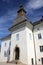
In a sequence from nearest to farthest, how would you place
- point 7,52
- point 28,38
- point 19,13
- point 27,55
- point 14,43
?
point 27,55
point 28,38
point 14,43
point 19,13
point 7,52

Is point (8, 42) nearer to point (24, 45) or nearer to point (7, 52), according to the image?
point (7, 52)

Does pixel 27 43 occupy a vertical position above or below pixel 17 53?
above

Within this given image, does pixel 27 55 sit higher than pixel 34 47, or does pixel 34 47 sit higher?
pixel 34 47

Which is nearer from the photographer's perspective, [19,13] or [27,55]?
[27,55]

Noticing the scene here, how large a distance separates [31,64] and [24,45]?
4.36m

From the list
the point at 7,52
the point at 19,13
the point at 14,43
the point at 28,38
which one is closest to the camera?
the point at 28,38

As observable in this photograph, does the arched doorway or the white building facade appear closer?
the white building facade

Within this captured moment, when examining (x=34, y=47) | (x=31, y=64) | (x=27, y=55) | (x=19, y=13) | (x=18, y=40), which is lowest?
(x=31, y=64)

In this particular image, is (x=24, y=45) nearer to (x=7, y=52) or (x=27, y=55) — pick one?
(x=27, y=55)

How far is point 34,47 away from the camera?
2438 centimetres

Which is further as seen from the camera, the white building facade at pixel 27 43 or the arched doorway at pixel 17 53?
the arched doorway at pixel 17 53

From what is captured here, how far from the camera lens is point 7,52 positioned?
110ft

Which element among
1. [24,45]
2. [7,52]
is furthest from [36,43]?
[7,52]

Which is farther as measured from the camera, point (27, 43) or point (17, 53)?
point (17, 53)
